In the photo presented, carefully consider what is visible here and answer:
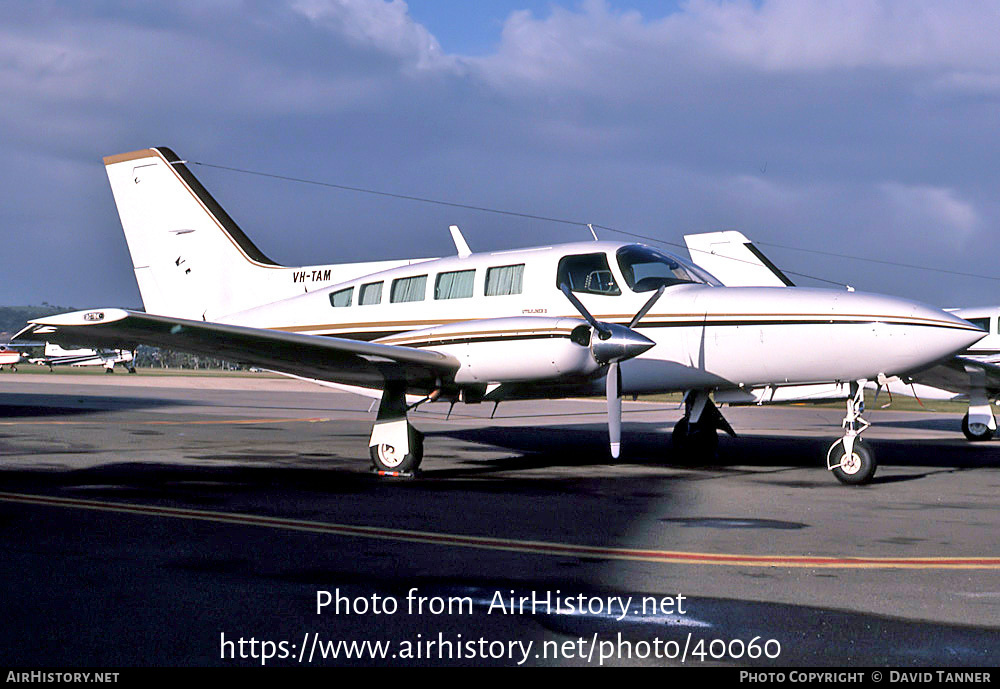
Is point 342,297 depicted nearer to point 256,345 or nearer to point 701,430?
point 256,345

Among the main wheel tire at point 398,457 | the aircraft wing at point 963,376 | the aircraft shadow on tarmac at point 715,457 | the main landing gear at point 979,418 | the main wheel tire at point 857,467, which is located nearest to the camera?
the main wheel tire at point 857,467

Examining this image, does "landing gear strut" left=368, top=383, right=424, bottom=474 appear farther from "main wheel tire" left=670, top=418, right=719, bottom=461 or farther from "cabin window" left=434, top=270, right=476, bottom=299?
"main wheel tire" left=670, top=418, right=719, bottom=461

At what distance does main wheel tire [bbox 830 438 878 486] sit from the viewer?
41.8ft

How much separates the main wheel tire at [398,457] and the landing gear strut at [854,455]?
5.71m

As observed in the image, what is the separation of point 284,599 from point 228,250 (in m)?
13.6

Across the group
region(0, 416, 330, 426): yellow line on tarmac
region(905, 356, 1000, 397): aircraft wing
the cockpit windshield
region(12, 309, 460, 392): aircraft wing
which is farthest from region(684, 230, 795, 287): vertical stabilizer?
region(12, 309, 460, 392): aircraft wing

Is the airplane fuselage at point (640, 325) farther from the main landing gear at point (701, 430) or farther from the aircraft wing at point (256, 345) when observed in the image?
the main landing gear at point (701, 430)

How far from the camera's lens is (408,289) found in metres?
15.9

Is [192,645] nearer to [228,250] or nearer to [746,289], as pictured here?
[746,289]

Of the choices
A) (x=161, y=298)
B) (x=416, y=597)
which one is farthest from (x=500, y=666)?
(x=161, y=298)

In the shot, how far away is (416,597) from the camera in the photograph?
6.27 metres

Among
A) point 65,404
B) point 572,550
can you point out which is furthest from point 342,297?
point 65,404

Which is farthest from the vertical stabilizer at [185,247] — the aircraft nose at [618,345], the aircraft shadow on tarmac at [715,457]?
the aircraft nose at [618,345]

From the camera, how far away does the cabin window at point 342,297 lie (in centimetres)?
1652
